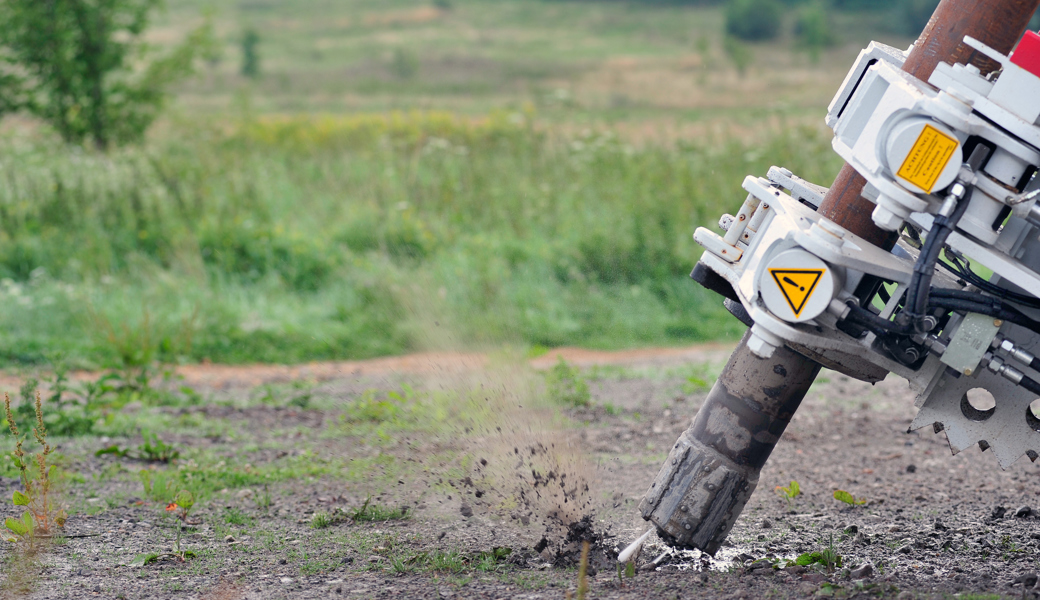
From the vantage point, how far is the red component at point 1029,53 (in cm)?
239

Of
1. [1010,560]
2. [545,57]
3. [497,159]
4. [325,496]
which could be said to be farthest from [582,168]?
[545,57]

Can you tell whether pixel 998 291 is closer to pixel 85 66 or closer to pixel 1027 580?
pixel 1027 580

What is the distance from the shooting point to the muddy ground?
10.2 feet

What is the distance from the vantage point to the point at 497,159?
12.9 metres

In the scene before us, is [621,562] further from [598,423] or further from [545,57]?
[545,57]

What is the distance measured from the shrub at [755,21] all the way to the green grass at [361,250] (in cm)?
3878

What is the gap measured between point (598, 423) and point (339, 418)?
1.62 m

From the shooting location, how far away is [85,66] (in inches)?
513

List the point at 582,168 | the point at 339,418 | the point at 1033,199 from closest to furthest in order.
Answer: the point at 1033,199
the point at 339,418
the point at 582,168

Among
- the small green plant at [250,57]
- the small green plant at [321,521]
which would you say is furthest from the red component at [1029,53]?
the small green plant at [250,57]

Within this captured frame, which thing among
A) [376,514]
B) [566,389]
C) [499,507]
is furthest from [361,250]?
[499,507]

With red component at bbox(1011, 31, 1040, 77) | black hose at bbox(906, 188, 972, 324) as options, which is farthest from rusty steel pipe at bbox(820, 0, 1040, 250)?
black hose at bbox(906, 188, 972, 324)

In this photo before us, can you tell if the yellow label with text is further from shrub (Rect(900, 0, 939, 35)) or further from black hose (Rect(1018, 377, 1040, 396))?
shrub (Rect(900, 0, 939, 35))

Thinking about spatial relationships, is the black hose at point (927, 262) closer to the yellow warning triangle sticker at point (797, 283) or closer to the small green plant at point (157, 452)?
the yellow warning triangle sticker at point (797, 283)
